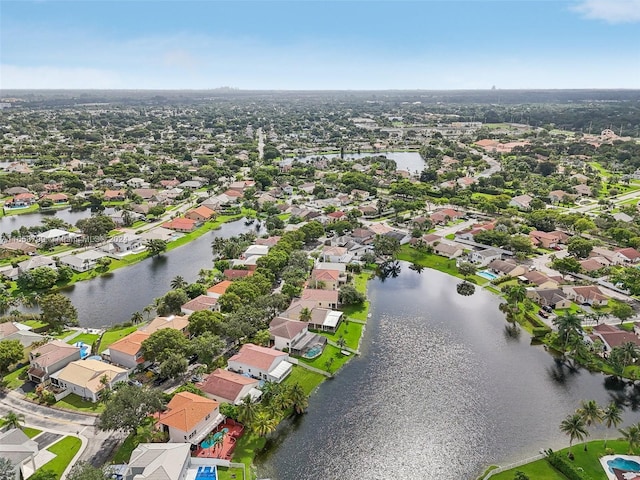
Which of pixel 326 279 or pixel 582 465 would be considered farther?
pixel 326 279

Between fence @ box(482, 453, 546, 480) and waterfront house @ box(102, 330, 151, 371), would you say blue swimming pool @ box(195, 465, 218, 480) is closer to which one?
waterfront house @ box(102, 330, 151, 371)

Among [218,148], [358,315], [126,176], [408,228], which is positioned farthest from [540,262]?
[218,148]

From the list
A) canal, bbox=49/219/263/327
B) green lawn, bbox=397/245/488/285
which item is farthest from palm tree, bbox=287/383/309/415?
green lawn, bbox=397/245/488/285

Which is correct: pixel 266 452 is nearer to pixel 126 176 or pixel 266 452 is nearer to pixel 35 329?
pixel 35 329

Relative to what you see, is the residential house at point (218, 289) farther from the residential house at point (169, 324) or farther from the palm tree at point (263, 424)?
the palm tree at point (263, 424)

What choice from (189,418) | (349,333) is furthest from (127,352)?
(349,333)

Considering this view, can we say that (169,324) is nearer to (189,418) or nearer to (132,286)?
(189,418)
